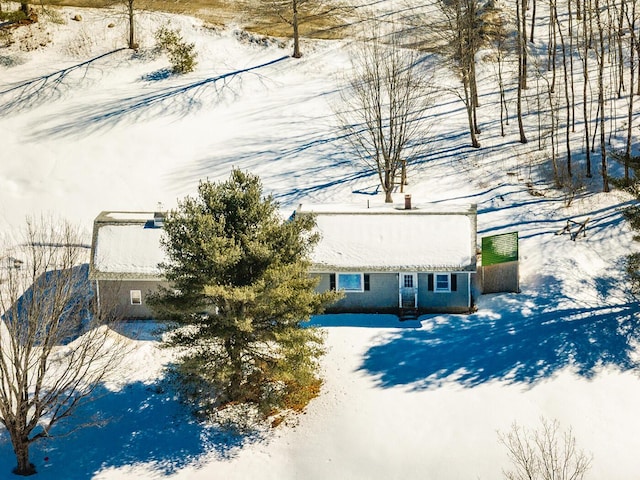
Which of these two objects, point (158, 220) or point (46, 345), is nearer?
point (46, 345)

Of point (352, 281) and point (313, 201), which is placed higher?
point (313, 201)

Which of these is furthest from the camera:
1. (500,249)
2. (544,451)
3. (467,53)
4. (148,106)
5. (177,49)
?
(177,49)

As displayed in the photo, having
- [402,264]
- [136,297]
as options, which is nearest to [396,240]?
[402,264]

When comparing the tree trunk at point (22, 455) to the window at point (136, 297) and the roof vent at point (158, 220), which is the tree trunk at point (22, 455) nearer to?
the window at point (136, 297)

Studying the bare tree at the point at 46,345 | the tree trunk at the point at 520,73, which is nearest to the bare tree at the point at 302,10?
the tree trunk at the point at 520,73

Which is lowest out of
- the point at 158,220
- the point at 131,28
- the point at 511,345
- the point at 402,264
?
the point at 511,345

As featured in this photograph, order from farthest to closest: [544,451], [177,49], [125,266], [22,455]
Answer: [177,49]
[125,266]
[22,455]
[544,451]

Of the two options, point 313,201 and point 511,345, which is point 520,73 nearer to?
point 313,201

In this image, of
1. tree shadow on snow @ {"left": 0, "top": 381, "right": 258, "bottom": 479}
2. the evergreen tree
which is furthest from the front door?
tree shadow on snow @ {"left": 0, "top": 381, "right": 258, "bottom": 479}
